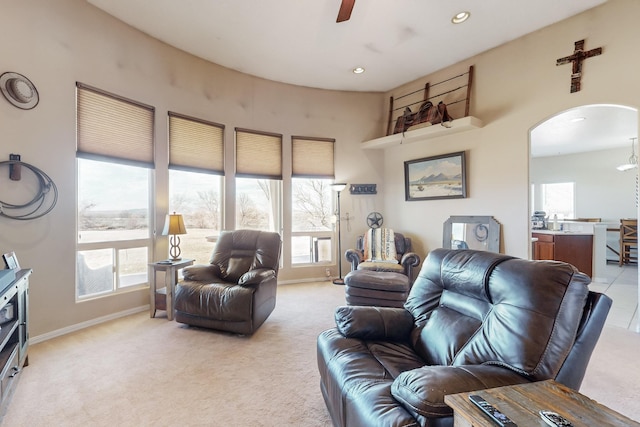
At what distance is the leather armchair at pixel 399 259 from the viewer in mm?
3973

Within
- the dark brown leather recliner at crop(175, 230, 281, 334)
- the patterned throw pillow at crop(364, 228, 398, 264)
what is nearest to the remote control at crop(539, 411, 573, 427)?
the dark brown leather recliner at crop(175, 230, 281, 334)

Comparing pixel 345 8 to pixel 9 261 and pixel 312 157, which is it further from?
pixel 9 261

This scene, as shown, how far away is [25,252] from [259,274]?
6.97 ft

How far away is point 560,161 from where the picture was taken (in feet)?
27.1

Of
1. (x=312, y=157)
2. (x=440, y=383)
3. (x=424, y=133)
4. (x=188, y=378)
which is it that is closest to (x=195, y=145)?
(x=312, y=157)

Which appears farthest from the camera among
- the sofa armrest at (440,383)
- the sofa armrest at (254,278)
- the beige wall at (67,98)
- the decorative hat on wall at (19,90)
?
the sofa armrest at (254,278)

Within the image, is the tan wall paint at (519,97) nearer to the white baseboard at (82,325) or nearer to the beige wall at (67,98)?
the beige wall at (67,98)

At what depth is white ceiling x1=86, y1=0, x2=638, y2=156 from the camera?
3070 millimetres

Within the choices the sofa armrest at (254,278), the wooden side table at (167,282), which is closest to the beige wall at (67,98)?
the wooden side table at (167,282)

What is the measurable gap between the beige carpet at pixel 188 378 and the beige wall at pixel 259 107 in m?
0.81

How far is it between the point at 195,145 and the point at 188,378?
298 cm

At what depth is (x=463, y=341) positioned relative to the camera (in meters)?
1.47

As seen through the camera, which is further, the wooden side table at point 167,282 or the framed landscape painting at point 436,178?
the framed landscape painting at point 436,178

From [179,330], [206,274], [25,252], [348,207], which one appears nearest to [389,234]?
[348,207]
